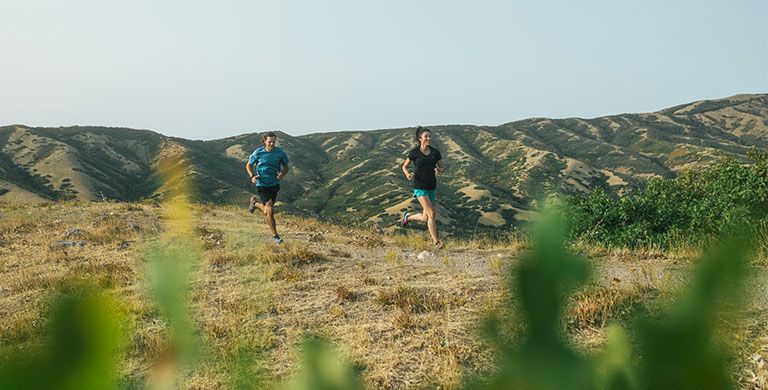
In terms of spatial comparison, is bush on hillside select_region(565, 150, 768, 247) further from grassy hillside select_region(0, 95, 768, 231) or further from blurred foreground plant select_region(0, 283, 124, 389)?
grassy hillside select_region(0, 95, 768, 231)

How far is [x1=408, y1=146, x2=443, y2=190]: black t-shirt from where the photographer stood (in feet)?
29.1

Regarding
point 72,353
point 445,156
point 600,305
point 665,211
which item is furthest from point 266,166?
point 445,156

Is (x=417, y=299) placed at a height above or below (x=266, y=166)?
below

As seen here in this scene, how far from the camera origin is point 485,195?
3433 inches

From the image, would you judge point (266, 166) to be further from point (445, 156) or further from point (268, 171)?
point (445, 156)

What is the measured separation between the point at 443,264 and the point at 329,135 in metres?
152

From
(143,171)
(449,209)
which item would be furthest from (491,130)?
(143,171)

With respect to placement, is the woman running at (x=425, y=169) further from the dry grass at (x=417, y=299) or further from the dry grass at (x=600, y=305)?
the dry grass at (x=600, y=305)

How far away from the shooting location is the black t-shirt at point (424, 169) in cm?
888

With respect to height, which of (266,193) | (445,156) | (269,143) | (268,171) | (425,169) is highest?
(269,143)

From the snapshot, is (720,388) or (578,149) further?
(578,149)

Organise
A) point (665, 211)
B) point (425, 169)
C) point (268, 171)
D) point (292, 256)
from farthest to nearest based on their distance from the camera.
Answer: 1. point (665, 211)
2. point (268, 171)
3. point (425, 169)
4. point (292, 256)

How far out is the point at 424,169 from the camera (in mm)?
8891

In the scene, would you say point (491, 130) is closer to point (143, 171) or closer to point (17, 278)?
point (143, 171)
